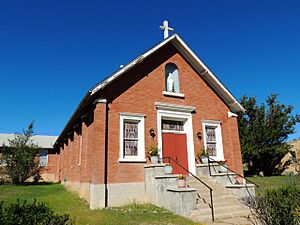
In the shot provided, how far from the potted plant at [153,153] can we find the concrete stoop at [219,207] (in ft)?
6.23

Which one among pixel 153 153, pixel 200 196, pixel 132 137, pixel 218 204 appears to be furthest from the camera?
pixel 132 137

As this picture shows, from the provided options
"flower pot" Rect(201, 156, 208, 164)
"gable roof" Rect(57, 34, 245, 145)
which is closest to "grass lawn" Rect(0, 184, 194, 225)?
"flower pot" Rect(201, 156, 208, 164)

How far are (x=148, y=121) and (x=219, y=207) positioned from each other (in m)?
5.15

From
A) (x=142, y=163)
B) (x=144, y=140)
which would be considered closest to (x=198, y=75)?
(x=144, y=140)

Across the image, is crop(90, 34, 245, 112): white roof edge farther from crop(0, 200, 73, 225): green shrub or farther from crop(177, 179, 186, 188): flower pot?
crop(0, 200, 73, 225): green shrub

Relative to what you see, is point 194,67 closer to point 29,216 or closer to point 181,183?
point 181,183

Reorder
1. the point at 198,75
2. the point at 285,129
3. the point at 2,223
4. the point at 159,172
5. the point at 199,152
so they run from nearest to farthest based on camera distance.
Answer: the point at 2,223, the point at 159,172, the point at 199,152, the point at 198,75, the point at 285,129

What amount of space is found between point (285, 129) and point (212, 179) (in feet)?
66.3

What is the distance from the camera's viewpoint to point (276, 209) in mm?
5707

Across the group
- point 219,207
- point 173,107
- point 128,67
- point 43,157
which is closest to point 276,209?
point 219,207

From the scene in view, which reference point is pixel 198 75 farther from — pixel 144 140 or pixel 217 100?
pixel 144 140

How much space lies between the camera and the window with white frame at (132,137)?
480 inches

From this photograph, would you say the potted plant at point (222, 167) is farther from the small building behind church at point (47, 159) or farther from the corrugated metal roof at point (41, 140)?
the corrugated metal roof at point (41, 140)

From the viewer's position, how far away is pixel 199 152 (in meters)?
13.9
